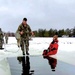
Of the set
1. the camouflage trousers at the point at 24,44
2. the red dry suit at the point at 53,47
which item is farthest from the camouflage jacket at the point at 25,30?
the red dry suit at the point at 53,47

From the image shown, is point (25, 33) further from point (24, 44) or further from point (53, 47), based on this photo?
point (53, 47)

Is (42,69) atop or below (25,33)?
below

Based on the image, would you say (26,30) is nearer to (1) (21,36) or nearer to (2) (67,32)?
(1) (21,36)

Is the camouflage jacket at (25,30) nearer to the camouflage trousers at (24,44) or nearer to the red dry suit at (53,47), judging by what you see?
the camouflage trousers at (24,44)

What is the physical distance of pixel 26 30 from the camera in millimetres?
12688

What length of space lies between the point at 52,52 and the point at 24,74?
6.30 metres

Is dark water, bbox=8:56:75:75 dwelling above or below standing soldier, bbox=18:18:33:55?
below

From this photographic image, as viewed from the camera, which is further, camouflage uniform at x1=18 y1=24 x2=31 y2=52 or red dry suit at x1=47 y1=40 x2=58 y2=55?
red dry suit at x1=47 y1=40 x2=58 y2=55

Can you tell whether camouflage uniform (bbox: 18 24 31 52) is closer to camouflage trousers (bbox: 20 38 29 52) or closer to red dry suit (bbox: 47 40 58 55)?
camouflage trousers (bbox: 20 38 29 52)

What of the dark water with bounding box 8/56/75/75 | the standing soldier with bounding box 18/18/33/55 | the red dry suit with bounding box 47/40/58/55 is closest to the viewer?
the dark water with bounding box 8/56/75/75

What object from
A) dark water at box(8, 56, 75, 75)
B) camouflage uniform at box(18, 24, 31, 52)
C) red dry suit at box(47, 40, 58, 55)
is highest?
camouflage uniform at box(18, 24, 31, 52)

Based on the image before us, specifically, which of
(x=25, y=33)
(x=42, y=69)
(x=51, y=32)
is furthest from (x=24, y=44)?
(x=51, y=32)

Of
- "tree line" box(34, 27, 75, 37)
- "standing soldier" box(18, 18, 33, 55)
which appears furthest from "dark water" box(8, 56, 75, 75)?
"tree line" box(34, 27, 75, 37)

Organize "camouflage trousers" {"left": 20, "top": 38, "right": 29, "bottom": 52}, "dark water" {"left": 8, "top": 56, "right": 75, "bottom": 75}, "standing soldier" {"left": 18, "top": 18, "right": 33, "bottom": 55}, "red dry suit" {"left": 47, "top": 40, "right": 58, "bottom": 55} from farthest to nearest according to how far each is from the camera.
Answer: "red dry suit" {"left": 47, "top": 40, "right": 58, "bottom": 55}, "camouflage trousers" {"left": 20, "top": 38, "right": 29, "bottom": 52}, "standing soldier" {"left": 18, "top": 18, "right": 33, "bottom": 55}, "dark water" {"left": 8, "top": 56, "right": 75, "bottom": 75}
